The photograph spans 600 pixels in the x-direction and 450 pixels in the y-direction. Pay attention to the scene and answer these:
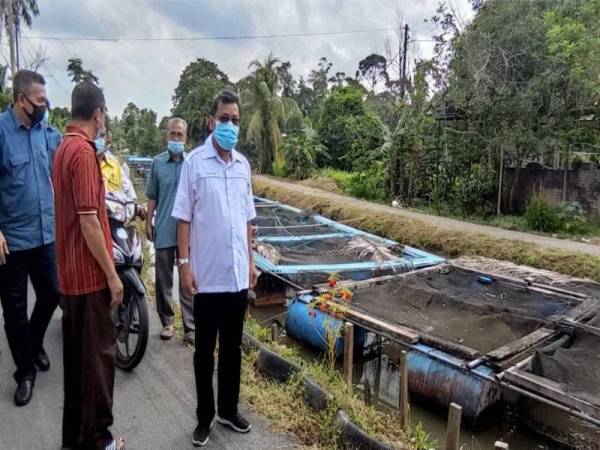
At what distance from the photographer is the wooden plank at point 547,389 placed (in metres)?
3.08

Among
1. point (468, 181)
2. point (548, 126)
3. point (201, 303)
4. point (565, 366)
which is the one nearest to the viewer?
point (201, 303)

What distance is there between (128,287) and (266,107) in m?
18.0

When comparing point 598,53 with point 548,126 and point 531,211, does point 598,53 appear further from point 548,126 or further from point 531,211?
point 531,211

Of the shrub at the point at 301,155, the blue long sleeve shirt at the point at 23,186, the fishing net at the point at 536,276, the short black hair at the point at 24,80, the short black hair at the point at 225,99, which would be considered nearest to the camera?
the short black hair at the point at 225,99

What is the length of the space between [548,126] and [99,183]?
9.33 metres

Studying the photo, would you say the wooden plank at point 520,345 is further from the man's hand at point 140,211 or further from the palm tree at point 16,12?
the palm tree at point 16,12

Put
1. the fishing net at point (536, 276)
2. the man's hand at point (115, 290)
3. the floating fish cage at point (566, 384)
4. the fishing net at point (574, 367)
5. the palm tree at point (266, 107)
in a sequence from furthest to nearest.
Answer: the palm tree at point (266, 107), the fishing net at point (536, 276), the fishing net at point (574, 367), the floating fish cage at point (566, 384), the man's hand at point (115, 290)

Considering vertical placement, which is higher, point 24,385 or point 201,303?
point 201,303

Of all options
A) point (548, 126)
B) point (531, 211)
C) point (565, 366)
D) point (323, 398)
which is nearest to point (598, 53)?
point (548, 126)

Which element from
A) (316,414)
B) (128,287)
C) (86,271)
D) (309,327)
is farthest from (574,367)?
(86,271)

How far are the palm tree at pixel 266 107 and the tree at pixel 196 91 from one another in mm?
→ 5014

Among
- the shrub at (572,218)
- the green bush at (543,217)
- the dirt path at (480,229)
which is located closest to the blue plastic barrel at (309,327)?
the dirt path at (480,229)

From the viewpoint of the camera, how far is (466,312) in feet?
15.8

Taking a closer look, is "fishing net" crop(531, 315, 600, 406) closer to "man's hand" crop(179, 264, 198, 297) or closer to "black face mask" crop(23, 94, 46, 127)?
"man's hand" crop(179, 264, 198, 297)
